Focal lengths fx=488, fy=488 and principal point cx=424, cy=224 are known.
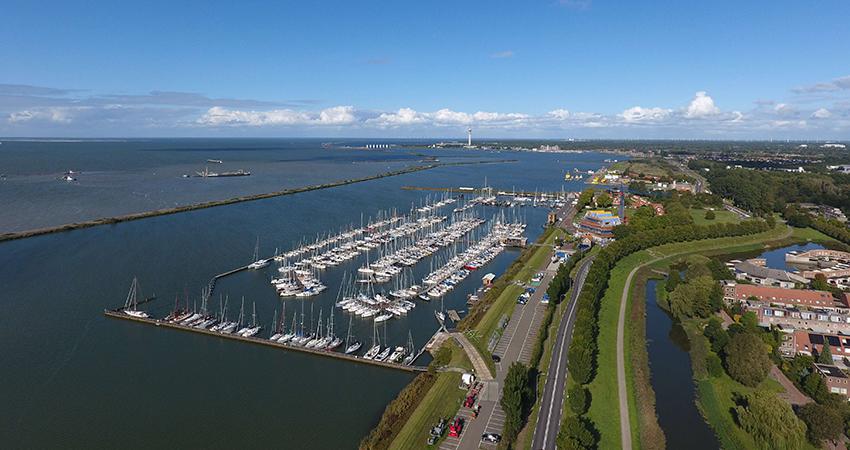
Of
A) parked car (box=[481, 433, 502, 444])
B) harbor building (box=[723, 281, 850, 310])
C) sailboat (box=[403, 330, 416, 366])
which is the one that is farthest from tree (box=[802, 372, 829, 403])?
sailboat (box=[403, 330, 416, 366])

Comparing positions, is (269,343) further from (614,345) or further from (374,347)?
(614,345)

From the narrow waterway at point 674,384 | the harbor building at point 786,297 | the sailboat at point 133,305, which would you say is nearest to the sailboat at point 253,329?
the sailboat at point 133,305

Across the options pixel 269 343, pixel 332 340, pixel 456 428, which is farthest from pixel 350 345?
pixel 456 428

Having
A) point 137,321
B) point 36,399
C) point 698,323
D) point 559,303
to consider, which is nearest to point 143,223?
point 137,321

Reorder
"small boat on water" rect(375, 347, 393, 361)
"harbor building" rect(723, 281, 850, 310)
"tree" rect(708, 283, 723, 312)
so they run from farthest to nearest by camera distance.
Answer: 1. "tree" rect(708, 283, 723, 312)
2. "harbor building" rect(723, 281, 850, 310)
3. "small boat on water" rect(375, 347, 393, 361)

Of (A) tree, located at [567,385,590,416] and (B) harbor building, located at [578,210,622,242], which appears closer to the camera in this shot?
(A) tree, located at [567,385,590,416]

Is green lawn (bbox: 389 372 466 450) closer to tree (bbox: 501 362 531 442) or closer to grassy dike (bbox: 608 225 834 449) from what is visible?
tree (bbox: 501 362 531 442)
